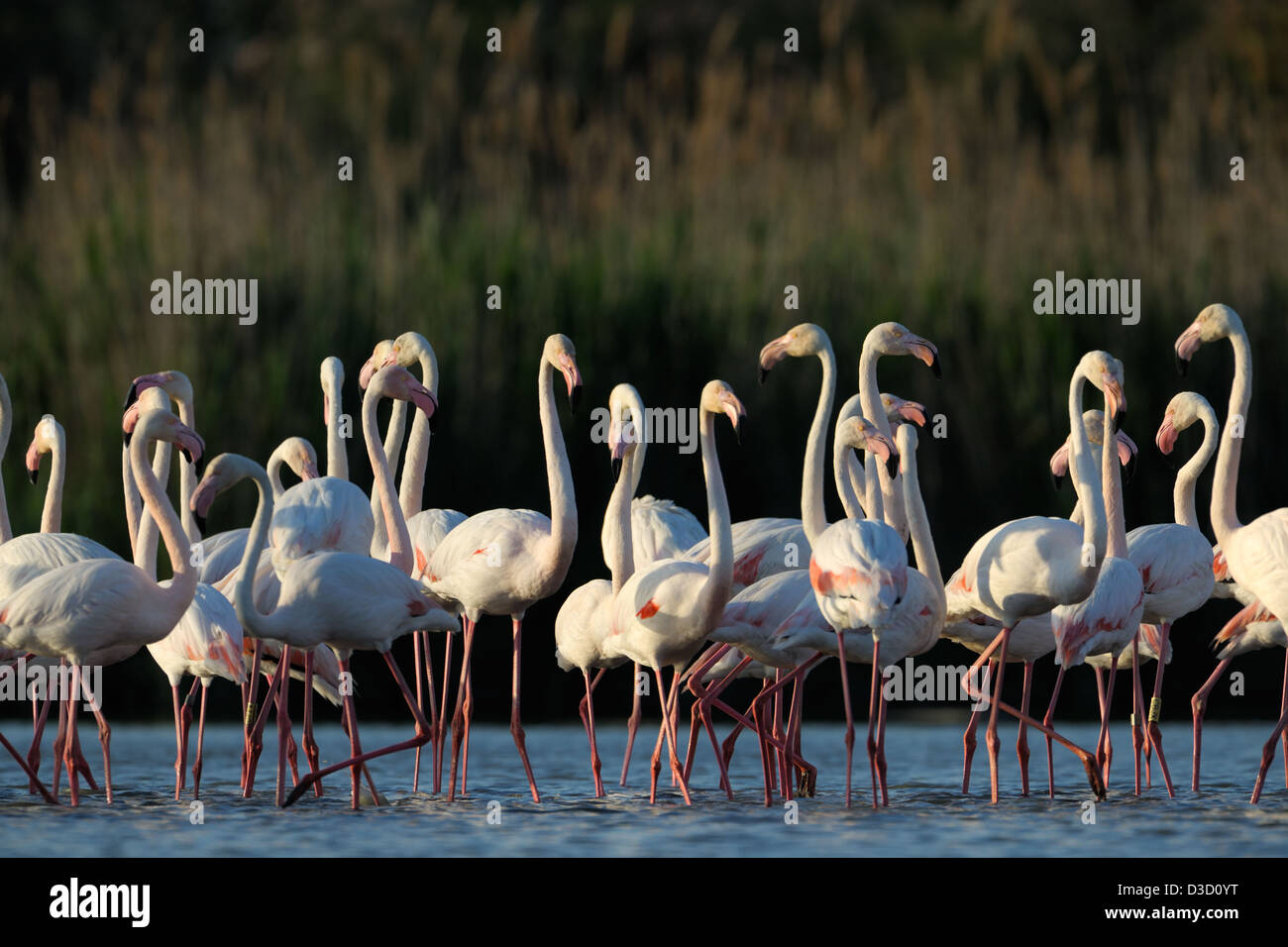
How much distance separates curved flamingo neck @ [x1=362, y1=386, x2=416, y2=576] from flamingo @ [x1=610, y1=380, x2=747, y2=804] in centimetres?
125

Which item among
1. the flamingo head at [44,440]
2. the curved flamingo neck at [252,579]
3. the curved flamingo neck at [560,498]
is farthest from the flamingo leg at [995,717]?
the flamingo head at [44,440]

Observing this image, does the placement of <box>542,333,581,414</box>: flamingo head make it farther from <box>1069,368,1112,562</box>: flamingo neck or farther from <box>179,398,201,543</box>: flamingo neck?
<box>1069,368,1112,562</box>: flamingo neck

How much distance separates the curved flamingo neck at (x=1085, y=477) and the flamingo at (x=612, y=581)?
6.34ft

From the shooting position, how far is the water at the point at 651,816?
8.18m

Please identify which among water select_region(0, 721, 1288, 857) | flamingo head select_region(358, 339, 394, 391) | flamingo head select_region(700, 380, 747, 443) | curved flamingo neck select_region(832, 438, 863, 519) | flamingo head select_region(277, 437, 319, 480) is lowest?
water select_region(0, 721, 1288, 857)

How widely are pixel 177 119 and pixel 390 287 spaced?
3.48 m

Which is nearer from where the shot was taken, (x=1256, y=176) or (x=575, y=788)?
(x=575, y=788)

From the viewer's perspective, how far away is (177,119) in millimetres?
16281

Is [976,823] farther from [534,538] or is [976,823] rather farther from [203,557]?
[203,557]

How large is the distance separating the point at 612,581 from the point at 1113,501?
2.34 m

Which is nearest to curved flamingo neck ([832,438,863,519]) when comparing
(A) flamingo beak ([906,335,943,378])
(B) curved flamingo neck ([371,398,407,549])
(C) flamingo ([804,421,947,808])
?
(C) flamingo ([804,421,947,808])

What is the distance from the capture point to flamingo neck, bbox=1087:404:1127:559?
32.1 ft
